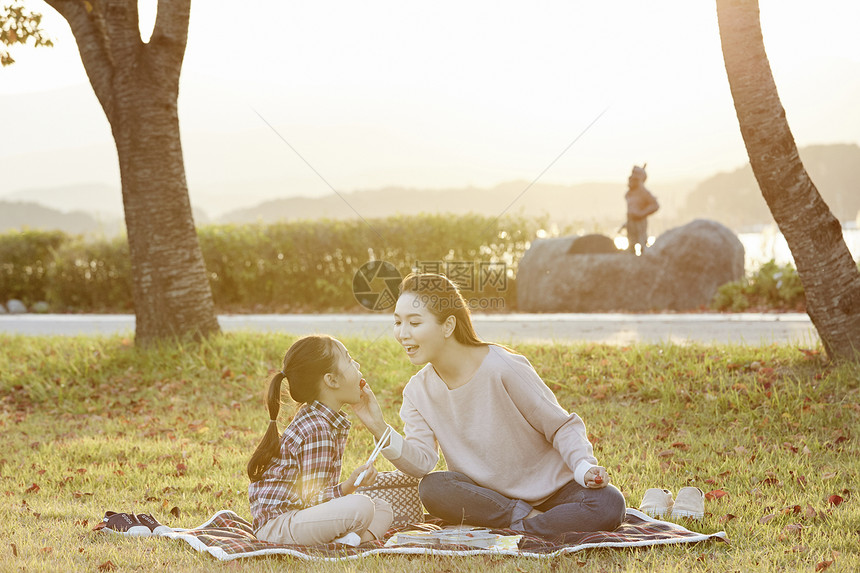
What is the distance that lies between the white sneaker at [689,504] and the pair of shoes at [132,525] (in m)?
2.65

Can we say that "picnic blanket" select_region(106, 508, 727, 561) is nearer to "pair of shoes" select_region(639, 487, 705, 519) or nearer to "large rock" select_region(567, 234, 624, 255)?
"pair of shoes" select_region(639, 487, 705, 519)

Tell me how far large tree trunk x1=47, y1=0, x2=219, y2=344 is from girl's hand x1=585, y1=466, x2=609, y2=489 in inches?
236

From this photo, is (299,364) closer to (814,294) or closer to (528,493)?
(528,493)

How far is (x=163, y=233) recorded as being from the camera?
8625 millimetres

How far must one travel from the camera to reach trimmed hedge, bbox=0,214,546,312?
14.1 metres

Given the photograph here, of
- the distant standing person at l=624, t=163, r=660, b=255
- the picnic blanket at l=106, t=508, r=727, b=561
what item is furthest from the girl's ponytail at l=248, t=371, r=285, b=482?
the distant standing person at l=624, t=163, r=660, b=255

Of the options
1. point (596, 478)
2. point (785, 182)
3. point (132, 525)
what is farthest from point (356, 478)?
point (785, 182)

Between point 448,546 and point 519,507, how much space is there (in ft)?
1.39

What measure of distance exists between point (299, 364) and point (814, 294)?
473 centimetres

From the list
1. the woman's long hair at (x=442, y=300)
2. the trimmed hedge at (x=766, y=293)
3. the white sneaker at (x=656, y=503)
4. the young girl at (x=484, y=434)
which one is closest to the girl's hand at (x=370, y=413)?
the young girl at (x=484, y=434)

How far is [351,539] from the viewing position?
389 centimetres

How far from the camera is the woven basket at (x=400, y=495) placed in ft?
14.3

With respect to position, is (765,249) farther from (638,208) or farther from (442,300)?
(442,300)

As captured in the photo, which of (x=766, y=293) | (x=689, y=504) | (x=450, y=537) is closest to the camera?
(x=450, y=537)
